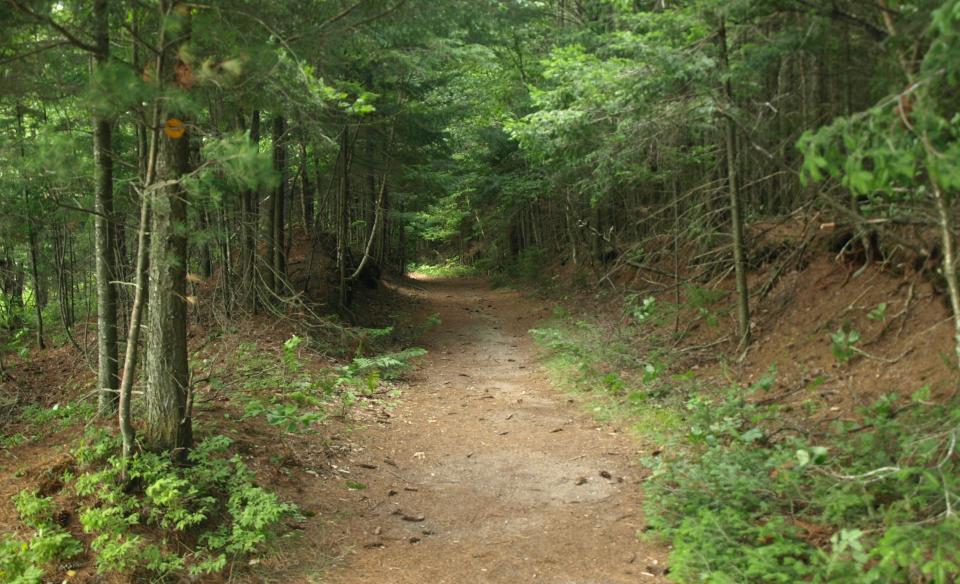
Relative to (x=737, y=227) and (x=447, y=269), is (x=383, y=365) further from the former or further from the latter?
(x=447, y=269)

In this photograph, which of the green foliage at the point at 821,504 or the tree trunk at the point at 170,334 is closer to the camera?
the green foliage at the point at 821,504

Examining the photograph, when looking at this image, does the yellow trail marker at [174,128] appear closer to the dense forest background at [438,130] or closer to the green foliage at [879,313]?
the dense forest background at [438,130]

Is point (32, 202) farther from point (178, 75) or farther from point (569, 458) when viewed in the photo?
point (569, 458)

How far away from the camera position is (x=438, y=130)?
49.5 feet

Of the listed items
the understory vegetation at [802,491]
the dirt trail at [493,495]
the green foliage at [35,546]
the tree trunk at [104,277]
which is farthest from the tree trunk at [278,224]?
the understory vegetation at [802,491]

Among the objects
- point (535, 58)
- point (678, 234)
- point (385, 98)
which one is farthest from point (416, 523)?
point (535, 58)

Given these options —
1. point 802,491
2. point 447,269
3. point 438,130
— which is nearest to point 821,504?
point 802,491

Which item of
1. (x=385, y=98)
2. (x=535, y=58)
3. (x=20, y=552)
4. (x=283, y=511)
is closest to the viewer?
(x=20, y=552)

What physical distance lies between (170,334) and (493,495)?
3.34 m

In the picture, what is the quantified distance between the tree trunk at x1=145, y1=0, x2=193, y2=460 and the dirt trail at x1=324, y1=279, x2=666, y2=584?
169 centimetres

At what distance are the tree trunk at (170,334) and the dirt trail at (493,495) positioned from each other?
169 cm

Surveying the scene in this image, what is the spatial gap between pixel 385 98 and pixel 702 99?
25.8 ft

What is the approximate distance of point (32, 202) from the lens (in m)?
8.15

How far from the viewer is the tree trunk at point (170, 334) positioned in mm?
5254
